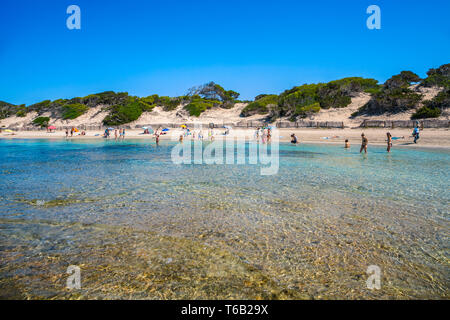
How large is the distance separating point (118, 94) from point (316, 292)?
7426cm

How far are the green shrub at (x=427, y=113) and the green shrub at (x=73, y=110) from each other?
6552cm

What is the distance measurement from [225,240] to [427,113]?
3603cm

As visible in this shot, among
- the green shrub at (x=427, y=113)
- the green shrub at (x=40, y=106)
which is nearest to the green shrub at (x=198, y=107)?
→ the green shrub at (x=427, y=113)

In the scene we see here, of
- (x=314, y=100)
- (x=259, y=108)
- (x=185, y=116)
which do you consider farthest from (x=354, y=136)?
(x=185, y=116)

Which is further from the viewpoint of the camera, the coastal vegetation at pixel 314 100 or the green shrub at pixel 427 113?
the coastal vegetation at pixel 314 100

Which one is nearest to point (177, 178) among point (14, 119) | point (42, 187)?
point (42, 187)

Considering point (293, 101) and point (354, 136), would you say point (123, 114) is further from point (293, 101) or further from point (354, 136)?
point (354, 136)

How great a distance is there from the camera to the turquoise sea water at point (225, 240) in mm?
3031

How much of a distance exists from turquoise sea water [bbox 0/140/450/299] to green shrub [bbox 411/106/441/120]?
93.7 ft

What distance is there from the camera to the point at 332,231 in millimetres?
4652

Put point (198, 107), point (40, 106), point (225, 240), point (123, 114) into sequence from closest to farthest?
point (225, 240) < point (123, 114) < point (198, 107) < point (40, 106)

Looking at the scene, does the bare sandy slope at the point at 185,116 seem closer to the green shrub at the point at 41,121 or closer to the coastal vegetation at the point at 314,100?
the coastal vegetation at the point at 314,100

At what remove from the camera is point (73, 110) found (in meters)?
62.6
